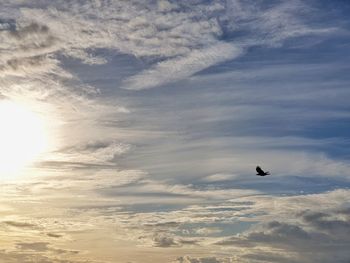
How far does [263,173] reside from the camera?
6750 cm
